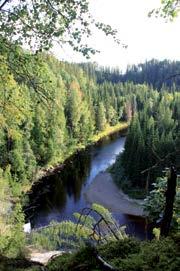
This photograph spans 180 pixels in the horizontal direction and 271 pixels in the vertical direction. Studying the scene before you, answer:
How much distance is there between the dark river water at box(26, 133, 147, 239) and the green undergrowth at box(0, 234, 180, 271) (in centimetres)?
2326

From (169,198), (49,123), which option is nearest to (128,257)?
(169,198)

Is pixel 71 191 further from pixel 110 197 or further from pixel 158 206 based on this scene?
pixel 158 206

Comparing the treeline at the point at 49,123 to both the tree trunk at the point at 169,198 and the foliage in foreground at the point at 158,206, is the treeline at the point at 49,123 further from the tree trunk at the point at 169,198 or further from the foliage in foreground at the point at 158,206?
the foliage in foreground at the point at 158,206

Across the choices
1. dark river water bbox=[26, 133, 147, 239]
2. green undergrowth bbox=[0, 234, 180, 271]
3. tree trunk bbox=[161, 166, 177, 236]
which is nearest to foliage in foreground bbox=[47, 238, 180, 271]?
green undergrowth bbox=[0, 234, 180, 271]

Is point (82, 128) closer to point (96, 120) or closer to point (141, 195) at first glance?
point (96, 120)

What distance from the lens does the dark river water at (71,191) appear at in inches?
1270

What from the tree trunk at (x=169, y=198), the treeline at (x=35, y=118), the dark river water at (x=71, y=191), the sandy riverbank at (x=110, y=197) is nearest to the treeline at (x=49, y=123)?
the treeline at (x=35, y=118)

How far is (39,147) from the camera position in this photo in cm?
5081

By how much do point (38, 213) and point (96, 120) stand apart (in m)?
49.7

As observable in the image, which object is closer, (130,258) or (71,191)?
(130,258)

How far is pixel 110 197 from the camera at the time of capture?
4047 cm

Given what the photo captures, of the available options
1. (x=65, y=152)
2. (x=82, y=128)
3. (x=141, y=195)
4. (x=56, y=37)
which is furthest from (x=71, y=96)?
(x=56, y=37)

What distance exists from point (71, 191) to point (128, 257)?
38118 millimetres

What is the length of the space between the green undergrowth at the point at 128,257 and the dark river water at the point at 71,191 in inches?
916
